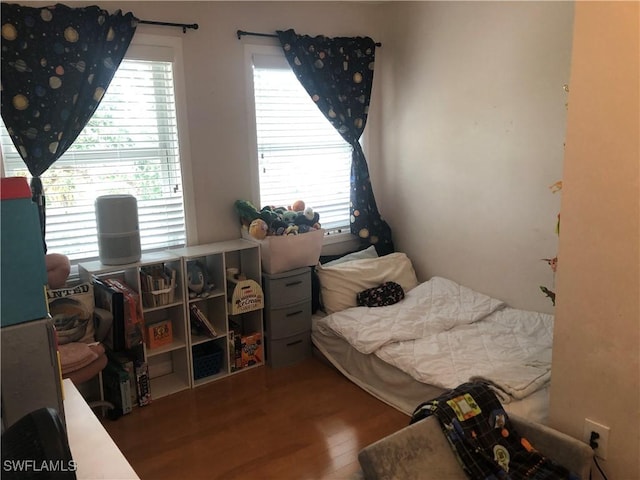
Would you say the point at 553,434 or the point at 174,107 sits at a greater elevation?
the point at 174,107

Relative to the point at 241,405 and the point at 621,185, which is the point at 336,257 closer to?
the point at 241,405

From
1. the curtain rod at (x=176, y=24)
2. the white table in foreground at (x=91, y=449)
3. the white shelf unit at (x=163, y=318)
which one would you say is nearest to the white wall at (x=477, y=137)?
the curtain rod at (x=176, y=24)

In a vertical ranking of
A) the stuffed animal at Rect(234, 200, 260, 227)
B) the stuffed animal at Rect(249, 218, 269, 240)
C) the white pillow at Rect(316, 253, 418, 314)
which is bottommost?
the white pillow at Rect(316, 253, 418, 314)

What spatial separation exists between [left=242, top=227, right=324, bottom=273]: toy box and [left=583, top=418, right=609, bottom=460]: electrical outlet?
6.31 feet

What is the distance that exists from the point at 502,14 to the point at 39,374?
3151 mm

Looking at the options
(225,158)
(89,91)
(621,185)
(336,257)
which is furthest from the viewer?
(336,257)

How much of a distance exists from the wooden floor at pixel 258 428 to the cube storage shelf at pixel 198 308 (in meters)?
0.13

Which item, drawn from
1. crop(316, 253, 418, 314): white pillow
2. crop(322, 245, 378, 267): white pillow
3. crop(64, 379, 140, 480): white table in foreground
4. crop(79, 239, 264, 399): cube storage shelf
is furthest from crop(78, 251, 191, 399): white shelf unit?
crop(64, 379, 140, 480): white table in foreground

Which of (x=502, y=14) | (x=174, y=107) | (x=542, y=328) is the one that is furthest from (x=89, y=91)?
(x=542, y=328)

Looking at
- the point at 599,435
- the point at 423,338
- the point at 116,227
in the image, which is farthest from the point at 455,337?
the point at 116,227

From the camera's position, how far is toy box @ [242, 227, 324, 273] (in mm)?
3242

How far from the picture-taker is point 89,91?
2760 millimetres

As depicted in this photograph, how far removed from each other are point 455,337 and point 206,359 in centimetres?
155

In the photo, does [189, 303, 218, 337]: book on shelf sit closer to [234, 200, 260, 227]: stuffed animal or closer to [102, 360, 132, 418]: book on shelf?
[102, 360, 132, 418]: book on shelf
